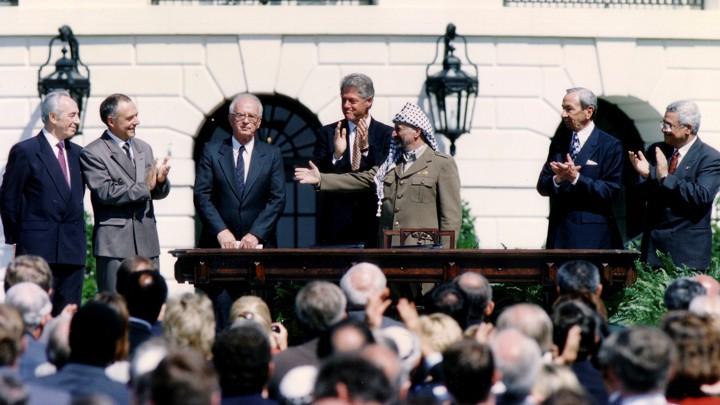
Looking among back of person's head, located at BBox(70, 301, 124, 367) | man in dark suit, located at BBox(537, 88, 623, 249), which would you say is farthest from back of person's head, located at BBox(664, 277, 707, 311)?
back of person's head, located at BBox(70, 301, 124, 367)

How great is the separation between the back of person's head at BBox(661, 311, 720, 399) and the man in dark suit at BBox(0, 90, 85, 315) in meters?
5.05

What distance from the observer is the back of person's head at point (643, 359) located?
4910 mm

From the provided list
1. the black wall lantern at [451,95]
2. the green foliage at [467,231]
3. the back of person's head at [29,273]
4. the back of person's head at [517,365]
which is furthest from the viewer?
the black wall lantern at [451,95]

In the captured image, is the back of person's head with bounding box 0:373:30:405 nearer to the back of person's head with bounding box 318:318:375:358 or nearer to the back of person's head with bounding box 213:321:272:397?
the back of person's head with bounding box 213:321:272:397

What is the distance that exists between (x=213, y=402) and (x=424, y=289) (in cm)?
471

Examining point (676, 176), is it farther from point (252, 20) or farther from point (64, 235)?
point (252, 20)

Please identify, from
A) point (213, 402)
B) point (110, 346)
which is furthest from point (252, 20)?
point (213, 402)

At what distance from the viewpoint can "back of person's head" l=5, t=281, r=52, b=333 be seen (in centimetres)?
664

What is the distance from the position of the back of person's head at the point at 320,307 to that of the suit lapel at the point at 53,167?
11.8 feet

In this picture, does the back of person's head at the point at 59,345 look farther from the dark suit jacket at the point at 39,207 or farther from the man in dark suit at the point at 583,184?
the man in dark suit at the point at 583,184

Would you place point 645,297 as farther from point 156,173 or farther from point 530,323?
point 156,173

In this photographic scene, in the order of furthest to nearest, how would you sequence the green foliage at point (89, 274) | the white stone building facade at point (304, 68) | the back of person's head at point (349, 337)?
1. the white stone building facade at point (304, 68)
2. the green foliage at point (89, 274)
3. the back of person's head at point (349, 337)

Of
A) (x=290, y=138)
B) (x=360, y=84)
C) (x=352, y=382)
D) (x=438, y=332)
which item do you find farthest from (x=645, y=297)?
(x=290, y=138)

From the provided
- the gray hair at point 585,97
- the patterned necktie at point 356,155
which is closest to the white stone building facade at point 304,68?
the patterned necktie at point 356,155
